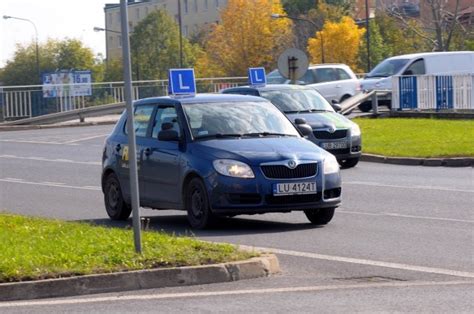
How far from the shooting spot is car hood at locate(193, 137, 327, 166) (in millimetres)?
15031

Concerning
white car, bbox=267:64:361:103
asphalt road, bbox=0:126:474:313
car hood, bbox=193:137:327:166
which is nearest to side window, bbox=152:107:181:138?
car hood, bbox=193:137:327:166

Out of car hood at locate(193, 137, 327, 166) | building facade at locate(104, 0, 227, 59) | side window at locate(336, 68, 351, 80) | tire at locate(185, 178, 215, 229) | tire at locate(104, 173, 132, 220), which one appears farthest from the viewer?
building facade at locate(104, 0, 227, 59)

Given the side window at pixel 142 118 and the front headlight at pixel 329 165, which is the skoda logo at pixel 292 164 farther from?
the side window at pixel 142 118

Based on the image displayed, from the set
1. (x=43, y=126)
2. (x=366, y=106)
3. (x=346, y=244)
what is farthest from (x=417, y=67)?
(x=346, y=244)

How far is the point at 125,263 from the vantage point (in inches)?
426

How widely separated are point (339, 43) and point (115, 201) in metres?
58.6

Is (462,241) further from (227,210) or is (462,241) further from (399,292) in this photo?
(399,292)

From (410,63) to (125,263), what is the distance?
3125 centimetres

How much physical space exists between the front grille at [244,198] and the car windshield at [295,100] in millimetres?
11584

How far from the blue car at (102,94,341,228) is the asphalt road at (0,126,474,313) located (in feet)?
1.12

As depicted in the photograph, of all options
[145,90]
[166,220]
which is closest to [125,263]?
[166,220]

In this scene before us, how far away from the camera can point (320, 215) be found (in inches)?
620

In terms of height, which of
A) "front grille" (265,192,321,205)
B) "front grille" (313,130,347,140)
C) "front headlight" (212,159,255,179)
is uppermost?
"front headlight" (212,159,255,179)

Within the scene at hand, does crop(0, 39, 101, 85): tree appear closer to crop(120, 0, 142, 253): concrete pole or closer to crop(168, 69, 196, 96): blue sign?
crop(168, 69, 196, 96): blue sign
